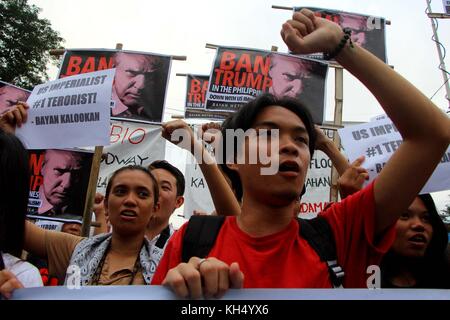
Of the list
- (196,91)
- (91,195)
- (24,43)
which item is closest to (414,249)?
(91,195)

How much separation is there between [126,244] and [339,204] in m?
1.15

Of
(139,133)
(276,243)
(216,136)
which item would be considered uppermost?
(139,133)

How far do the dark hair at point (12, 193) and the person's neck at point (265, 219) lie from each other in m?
0.67

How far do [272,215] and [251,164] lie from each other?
166 mm

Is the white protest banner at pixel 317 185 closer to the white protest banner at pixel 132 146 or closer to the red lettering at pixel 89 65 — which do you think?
the white protest banner at pixel 132 146

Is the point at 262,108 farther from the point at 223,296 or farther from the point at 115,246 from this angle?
the point at 115,246

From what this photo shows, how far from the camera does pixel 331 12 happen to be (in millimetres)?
7348

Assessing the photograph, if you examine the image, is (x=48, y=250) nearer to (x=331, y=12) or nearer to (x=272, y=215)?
(x=272, y=215)

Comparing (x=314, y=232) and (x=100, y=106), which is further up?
(x=100, y=106)

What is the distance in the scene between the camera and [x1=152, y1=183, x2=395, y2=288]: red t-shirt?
1.13 metres

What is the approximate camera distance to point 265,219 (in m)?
1.29

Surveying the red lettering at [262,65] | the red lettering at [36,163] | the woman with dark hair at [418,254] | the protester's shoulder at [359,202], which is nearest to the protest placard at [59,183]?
the red lettering at [36,163]

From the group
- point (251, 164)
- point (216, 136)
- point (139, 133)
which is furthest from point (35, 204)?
point (251, 164)

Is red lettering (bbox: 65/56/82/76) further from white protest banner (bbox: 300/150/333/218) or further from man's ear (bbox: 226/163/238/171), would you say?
man's ear (bbox: 226/163/238/171)
